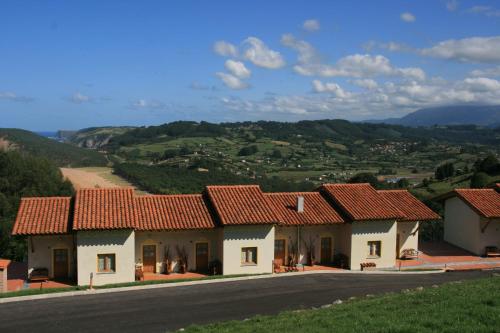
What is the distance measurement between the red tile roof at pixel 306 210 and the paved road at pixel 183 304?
11.2 feet

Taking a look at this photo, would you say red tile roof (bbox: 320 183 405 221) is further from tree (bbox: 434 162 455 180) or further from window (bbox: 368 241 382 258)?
tree (bbox: 434 162 455 180)

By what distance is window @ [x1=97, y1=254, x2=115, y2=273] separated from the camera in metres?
23.4

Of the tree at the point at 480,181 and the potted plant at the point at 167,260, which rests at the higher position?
the tree at the point at 480,181

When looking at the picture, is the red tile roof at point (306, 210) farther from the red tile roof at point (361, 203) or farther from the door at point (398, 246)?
the door at point (398, 246)

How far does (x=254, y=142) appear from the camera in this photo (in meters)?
198

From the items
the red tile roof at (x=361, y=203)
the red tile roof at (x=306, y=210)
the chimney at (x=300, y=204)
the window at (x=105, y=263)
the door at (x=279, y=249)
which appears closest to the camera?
the window at (x=105, y=263)

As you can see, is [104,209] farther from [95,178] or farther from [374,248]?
[95,178]

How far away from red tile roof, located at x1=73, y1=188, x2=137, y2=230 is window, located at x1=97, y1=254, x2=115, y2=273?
1519 millimetres

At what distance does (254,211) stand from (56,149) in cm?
15559

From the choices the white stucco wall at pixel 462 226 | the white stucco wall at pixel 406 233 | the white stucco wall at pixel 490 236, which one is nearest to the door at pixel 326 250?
the white stucco wall at pixel 406 233

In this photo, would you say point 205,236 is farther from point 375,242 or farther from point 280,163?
point 280,163

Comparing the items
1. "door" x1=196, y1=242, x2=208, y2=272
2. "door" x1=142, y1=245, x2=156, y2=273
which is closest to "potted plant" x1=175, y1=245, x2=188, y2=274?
"door" x1=196, y1=242, x2=208, y2=272

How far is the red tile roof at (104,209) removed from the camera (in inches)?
907

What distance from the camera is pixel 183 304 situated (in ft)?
63.2
